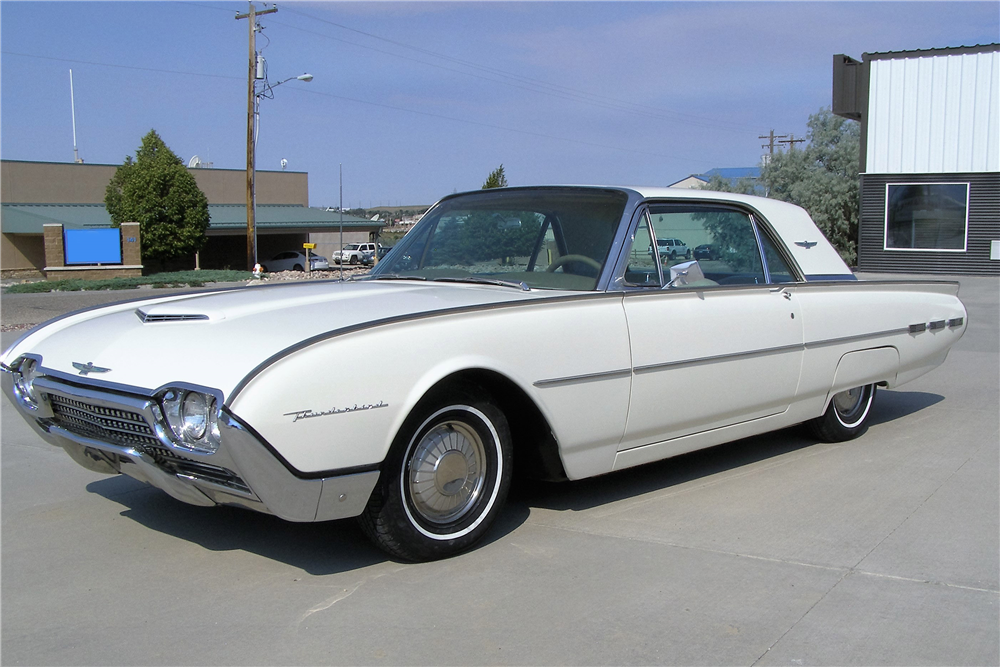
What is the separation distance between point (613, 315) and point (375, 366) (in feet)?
4.21

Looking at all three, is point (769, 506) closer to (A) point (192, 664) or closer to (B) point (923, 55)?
(A) point (192, 664)

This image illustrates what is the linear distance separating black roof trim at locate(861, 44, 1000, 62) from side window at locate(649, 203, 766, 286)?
65.3ft

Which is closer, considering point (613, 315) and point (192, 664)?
point (192, 664)

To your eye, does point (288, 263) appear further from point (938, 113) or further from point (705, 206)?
point (705, 206)

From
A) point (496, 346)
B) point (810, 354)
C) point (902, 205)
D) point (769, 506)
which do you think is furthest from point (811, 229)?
point (902, 205)

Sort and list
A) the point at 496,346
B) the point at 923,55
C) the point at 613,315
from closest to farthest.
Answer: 1. the point at 496,346
2. the point at 613,315
3. the point at 923,55

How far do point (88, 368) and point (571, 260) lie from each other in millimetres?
2262

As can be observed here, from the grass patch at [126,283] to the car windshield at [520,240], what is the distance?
21.9 metres

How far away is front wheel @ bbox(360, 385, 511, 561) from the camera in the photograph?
10.9ft

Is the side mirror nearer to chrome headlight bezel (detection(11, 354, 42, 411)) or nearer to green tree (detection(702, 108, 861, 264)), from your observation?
chrome headlight bezel (detection(11, 354, 42, 411))

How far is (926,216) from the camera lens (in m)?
22.6

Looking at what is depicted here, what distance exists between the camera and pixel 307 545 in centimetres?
374

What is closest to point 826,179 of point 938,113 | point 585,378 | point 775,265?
point 938,113

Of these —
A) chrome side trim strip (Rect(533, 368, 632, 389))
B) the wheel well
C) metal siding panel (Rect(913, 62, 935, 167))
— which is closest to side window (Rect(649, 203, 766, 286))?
chrome side trim strip (Rect(533, 368, 632, 389))
